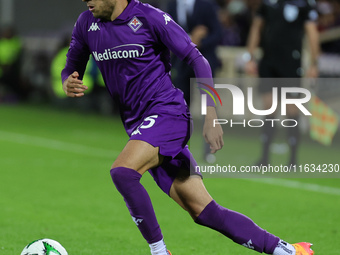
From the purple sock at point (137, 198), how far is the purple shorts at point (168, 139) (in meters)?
0.24

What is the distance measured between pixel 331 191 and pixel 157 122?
14.5 feet

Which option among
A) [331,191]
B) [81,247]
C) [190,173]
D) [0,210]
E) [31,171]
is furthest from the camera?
[31,171]

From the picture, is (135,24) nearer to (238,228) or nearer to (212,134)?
(212,134)

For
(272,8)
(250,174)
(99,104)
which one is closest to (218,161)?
(250,174)

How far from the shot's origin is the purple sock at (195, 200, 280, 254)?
483 centimetres

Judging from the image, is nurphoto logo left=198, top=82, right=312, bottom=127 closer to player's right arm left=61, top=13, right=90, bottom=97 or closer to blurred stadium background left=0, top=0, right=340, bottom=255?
blurred stadium background left=0, top=0, right=340, bottom=255

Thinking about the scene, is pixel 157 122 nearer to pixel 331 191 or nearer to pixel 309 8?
pixel 331 191

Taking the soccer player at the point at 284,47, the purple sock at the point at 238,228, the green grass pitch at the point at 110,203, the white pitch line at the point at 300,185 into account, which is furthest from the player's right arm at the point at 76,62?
the soccer player at the point at 284,47

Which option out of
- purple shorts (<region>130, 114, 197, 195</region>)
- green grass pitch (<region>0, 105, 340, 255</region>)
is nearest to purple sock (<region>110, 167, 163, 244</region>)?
purple shorts (<region>130, 114, 197, 195</region>)

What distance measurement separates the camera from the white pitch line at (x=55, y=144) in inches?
458

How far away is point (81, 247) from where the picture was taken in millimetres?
5852

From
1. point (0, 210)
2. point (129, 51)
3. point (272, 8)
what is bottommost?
point (0, 210)

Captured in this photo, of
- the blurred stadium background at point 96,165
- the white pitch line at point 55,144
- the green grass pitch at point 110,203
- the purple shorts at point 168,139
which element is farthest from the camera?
the white pitch line at point 55,144

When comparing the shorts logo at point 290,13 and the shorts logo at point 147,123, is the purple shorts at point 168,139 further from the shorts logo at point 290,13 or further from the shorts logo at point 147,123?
the shorts logo at point 290,13
